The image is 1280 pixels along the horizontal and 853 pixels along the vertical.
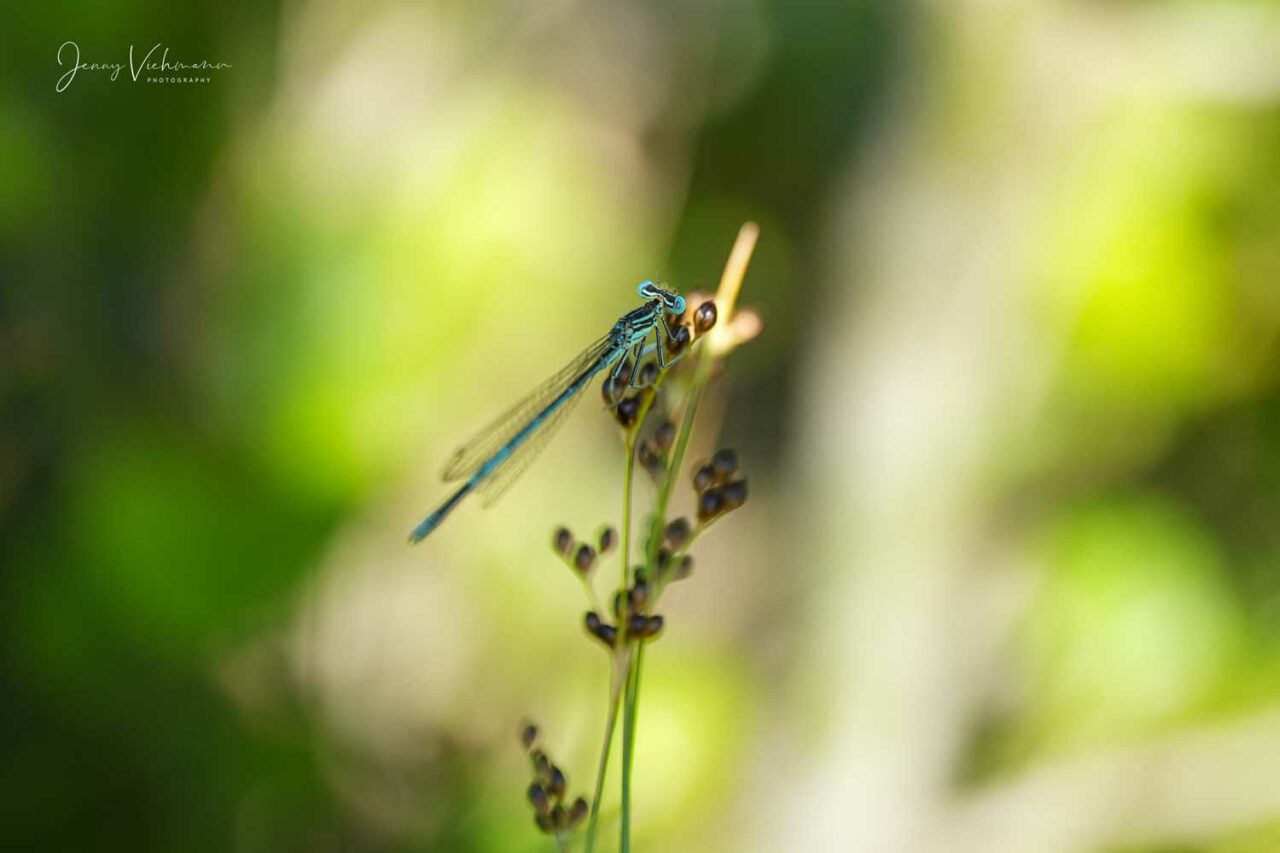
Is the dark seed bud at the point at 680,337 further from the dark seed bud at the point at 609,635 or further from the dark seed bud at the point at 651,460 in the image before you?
the dark seed bud at the point at 609,635

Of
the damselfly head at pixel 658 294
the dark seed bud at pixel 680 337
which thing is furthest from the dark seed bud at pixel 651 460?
the damselfly head at pixel 658 294

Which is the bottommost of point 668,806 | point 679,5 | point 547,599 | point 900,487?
point 668,806

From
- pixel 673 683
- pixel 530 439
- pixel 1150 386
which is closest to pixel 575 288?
pixel 530 439

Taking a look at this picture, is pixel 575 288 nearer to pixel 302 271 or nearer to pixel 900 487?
pixel 302 271

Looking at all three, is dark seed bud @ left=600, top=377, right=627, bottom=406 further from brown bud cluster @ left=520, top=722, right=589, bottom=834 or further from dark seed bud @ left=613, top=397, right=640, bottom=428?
brown bud cluster @ left=520, top=722, right=589, bottom=834

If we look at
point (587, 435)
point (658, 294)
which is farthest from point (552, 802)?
point (587, 435)

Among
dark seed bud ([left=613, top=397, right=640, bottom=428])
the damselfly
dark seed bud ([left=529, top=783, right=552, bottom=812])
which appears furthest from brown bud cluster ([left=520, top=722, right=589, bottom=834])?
the damselfly
